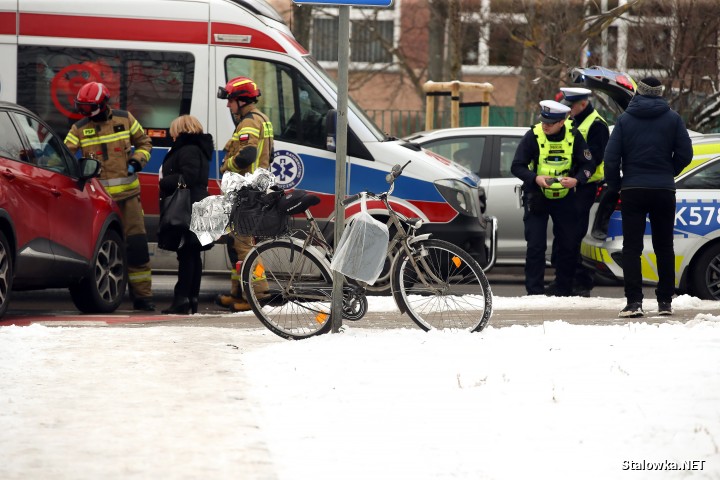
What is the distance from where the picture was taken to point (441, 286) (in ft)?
25.5

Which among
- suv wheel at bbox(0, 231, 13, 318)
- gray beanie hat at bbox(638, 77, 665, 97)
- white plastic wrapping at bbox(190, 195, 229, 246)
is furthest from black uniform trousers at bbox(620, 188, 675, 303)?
suv wheel at bbox(0, 231, 13, 318)

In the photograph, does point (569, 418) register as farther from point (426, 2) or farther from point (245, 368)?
point (426, 2)

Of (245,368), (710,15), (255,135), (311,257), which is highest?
(710,15)

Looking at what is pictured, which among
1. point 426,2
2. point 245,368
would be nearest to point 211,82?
point 245,368

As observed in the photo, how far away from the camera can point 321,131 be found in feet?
37.3

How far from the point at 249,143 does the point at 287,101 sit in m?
1.28

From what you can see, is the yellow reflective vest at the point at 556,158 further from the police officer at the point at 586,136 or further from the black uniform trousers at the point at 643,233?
the black uniform trousers at the point at 643,233

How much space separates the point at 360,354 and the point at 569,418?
1.61 m

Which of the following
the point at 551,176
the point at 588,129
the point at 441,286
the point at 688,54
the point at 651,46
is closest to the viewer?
the point at 441,286

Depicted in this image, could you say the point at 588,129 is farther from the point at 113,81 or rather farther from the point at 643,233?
the point at 113,81

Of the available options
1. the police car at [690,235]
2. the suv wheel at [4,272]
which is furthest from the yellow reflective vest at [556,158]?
the suv wheel at [4,272]

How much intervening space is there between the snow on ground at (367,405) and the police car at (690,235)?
10.5ft

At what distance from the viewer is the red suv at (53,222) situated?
9.11 meters

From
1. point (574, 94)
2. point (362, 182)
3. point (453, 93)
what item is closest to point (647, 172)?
point (574, 94)
